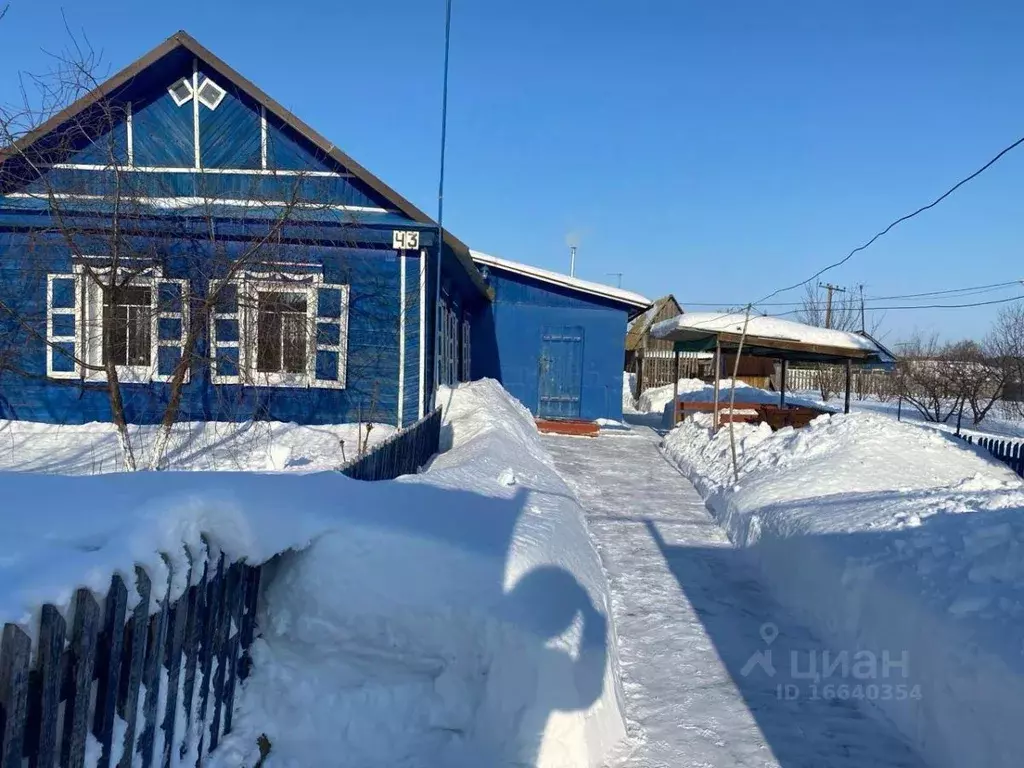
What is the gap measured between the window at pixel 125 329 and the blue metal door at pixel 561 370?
27.9 feet

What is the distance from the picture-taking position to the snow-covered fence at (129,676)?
73.6 inches

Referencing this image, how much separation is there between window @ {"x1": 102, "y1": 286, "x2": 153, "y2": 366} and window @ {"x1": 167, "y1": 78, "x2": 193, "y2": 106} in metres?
2.74

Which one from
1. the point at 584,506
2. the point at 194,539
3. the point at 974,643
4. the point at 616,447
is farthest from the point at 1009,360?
the point at 194,539

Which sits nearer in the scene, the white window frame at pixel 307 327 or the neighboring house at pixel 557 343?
the white window frame at pixel 307 327

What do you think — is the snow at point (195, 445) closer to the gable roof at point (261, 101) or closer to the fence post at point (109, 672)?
the gable roof at point (261, 101)

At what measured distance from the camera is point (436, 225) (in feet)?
32.1

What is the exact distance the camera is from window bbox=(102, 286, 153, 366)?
26.0 feet

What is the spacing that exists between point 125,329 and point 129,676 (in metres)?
7.67

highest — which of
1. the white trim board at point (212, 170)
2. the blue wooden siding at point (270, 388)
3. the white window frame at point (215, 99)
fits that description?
the white window frame at point (215, 99)

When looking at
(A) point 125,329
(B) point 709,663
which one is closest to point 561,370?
(A) point 125,329

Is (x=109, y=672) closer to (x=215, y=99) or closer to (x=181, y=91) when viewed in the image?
(x=215, y=99)

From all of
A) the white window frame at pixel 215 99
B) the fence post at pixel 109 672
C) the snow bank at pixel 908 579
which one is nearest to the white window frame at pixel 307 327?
the white window frame at pixel 215 99

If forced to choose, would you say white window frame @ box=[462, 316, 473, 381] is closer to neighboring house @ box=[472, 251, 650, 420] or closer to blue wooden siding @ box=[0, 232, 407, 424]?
neighboring house @ box=[472, 251, 650, 420]

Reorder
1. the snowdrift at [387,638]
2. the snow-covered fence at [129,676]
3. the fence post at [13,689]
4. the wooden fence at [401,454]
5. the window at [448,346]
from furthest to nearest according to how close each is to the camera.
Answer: the window at [448,346] < the wooden fence at [401,454] < the snowdrift at [387,638] < the snow-covered fence at [129,676] < the fence post at [13,689]
